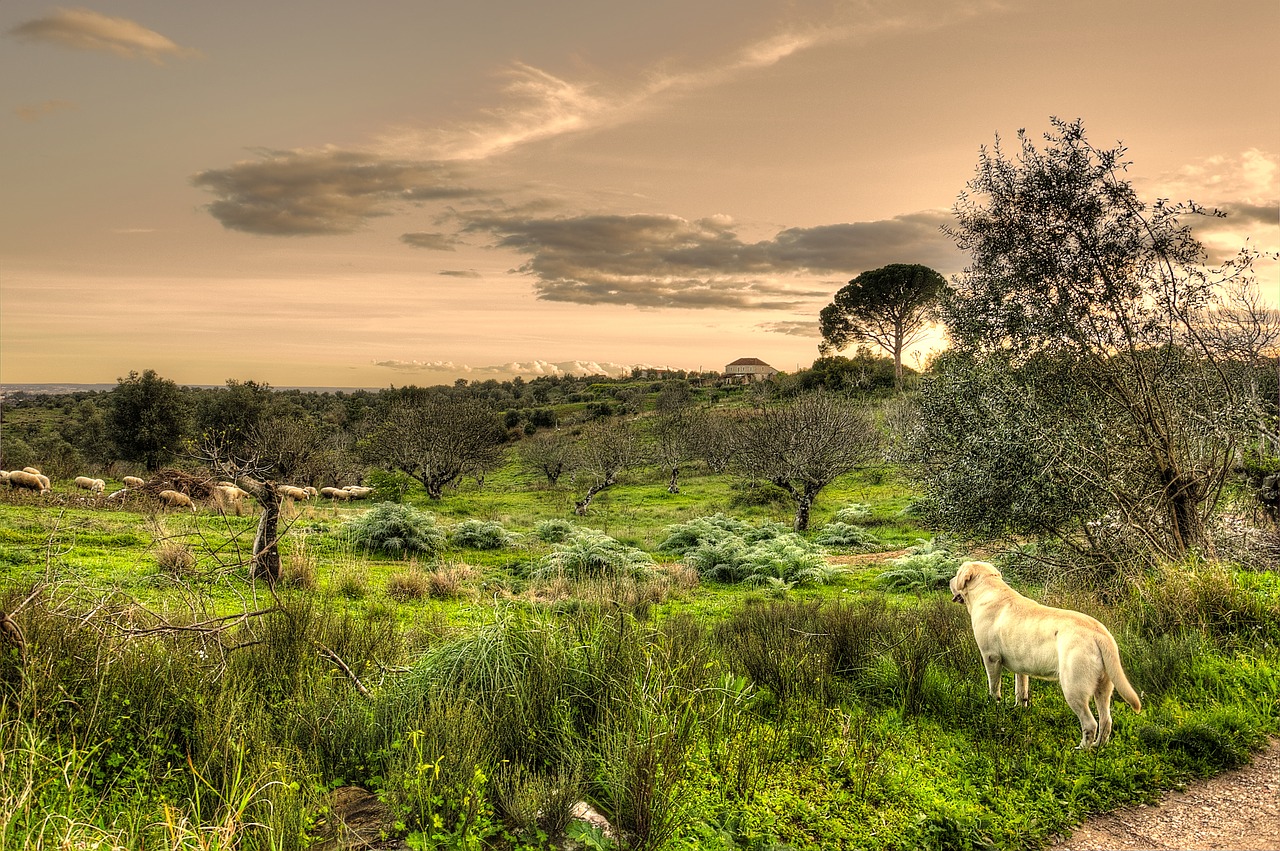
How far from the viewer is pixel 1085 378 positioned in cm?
1334

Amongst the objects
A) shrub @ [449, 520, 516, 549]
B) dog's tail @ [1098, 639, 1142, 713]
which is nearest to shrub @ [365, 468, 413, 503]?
shrub @ [449, 520, 516, 549]

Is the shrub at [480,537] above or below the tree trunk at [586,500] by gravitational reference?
above

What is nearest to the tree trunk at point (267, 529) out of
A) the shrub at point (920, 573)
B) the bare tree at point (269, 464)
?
the bare tree at point (269, 464)

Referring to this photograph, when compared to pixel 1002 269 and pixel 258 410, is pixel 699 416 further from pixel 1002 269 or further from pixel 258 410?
pixel 1002 269

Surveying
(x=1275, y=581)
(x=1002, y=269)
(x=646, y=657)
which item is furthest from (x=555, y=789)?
(x=1002, y=269)

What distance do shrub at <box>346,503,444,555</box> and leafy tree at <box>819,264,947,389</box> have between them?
200ft

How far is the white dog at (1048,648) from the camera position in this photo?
5.33 meters

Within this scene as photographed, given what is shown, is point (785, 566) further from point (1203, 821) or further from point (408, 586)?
point (1203, 821)

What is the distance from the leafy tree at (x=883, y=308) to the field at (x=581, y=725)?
67517 mm

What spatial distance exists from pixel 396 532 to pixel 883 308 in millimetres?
68720

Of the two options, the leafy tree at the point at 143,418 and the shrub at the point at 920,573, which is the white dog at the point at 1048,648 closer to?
the shrub at the point at 920,573

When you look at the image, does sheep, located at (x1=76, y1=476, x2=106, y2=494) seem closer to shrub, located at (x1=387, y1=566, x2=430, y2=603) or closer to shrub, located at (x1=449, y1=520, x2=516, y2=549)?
shrub, located at (x1=449, y1=520, x2=516, y2=549)

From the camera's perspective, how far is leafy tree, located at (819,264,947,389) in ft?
242

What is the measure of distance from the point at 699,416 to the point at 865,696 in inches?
2097
